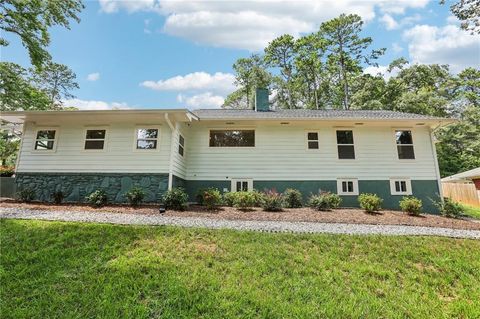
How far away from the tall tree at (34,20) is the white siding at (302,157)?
27.0ft

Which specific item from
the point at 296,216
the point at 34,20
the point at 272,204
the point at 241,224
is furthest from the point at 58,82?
the point at 296,216

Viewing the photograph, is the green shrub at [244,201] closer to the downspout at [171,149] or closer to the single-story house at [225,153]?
the single-story house at [225,153]

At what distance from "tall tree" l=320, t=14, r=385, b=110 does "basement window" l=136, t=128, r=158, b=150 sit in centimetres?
1866

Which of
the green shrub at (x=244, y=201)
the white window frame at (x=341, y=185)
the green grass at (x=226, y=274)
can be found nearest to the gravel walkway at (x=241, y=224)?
the green grass at (x=226, y=274)

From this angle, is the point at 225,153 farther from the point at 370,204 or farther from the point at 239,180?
the point at 370,204

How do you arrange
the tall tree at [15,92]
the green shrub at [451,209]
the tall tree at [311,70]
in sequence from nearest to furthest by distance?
the green shrub at [451,209] → the tall tree at [15,92] → the tall tree at [311,70]

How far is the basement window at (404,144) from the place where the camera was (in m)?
10.8

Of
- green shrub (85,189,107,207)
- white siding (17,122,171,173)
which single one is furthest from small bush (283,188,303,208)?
green shrub (85,189,107,207)

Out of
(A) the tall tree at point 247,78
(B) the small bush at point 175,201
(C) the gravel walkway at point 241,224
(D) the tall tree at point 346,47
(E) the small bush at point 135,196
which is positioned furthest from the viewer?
(A) the tall tree at point 247,78

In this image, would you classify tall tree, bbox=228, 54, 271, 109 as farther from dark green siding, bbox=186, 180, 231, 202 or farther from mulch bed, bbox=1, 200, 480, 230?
mulch bed, bbox=1, 200, 480, 230

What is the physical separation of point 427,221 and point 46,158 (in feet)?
44.8

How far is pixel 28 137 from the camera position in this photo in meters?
10.0

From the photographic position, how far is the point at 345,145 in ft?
36.0

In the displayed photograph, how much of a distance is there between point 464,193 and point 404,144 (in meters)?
9.98
